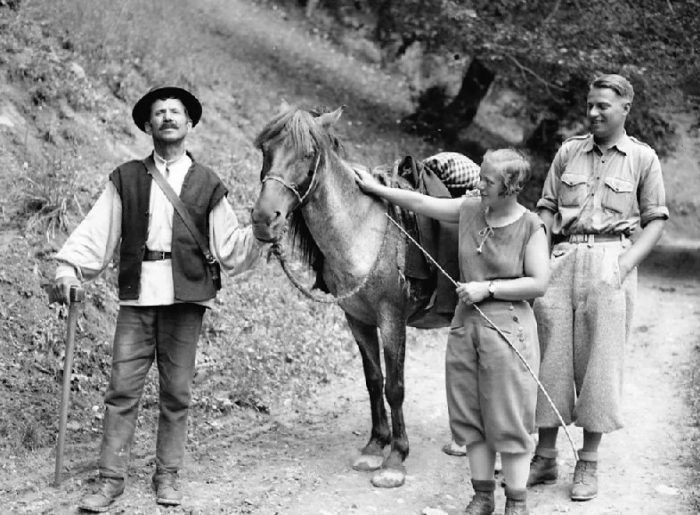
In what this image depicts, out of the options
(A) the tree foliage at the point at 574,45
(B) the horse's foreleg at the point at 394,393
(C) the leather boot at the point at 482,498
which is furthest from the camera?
(A) the tree foliage at the point at 574,45

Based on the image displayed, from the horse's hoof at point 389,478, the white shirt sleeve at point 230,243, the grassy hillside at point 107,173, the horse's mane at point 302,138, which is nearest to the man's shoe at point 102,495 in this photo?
the grassy hillside at point 107,173

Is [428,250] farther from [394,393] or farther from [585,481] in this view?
[585,481]

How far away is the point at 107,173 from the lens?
308 inches

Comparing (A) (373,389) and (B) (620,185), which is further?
(A) (373,389)

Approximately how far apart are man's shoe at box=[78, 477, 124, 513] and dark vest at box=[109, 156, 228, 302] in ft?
3.15

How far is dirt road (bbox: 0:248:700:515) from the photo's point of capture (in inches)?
180

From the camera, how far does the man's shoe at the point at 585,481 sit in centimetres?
472

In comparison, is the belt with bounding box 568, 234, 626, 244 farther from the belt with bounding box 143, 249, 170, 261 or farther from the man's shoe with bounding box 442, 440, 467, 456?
the belt with bounding box 143, 249, 170, 261

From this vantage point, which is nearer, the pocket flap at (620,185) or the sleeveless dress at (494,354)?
the sleeveless dress at (494,354)

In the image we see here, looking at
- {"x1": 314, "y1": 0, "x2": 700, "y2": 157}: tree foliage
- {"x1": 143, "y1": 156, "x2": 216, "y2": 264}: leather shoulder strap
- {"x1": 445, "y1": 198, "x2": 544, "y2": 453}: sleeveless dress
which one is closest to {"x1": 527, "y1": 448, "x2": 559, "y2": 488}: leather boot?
{"x1": 445, "y1": 198, "x2": 544, "y2": 453}: sleeveless dress

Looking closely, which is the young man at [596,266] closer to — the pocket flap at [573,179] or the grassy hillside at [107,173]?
the pocket flap at [573,179]

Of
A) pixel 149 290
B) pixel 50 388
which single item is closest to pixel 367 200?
pixel 149 290

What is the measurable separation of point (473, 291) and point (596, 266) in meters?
0.89

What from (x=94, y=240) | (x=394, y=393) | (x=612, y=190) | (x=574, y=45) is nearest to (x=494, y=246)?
(x=612, y=190)
